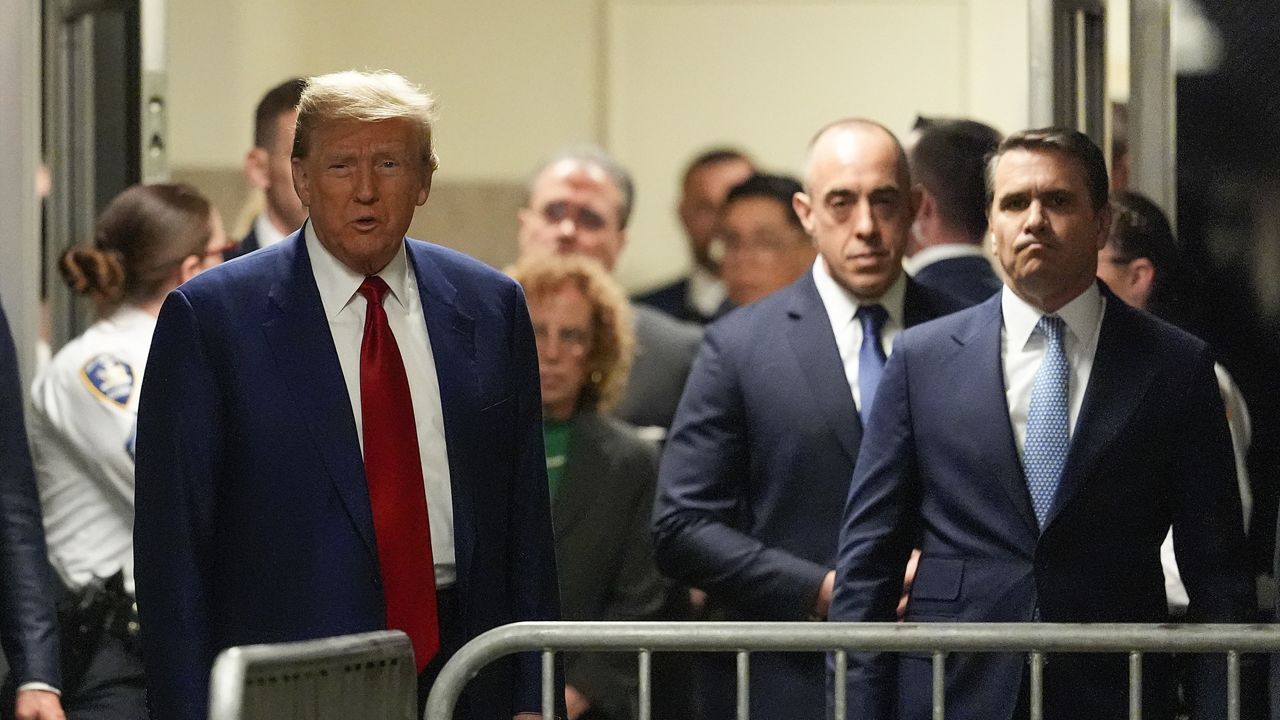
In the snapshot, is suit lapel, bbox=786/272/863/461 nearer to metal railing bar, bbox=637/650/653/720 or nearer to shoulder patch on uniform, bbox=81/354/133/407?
metal railing bar, bbox=637/650/653/720

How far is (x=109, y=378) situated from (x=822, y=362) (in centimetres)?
153

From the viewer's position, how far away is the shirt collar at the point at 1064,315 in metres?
3.32

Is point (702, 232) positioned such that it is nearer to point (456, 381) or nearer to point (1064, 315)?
point (1064, 315)

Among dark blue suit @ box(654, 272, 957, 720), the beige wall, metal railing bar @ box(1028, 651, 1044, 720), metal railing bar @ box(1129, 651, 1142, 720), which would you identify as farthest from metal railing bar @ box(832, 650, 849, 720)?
the beige wall

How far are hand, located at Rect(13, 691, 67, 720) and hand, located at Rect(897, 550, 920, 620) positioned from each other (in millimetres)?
1546

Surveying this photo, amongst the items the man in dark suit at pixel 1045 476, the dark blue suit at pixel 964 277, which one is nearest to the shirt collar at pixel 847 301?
the dark blue suit at pixel 964 277

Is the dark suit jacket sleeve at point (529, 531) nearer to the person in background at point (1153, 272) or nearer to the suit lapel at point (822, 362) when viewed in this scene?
the suit lapel at point (822, 362)

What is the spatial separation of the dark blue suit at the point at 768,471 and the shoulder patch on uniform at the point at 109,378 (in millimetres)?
1173

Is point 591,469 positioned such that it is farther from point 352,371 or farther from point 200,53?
point 200,53

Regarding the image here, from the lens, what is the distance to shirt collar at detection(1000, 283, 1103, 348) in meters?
3.32

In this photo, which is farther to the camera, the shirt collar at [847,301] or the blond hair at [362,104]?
the shirt collar at [847,301]

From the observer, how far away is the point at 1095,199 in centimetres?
336

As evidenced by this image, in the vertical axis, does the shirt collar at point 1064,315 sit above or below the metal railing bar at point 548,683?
above

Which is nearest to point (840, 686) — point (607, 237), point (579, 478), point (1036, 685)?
point (1036, 685)
